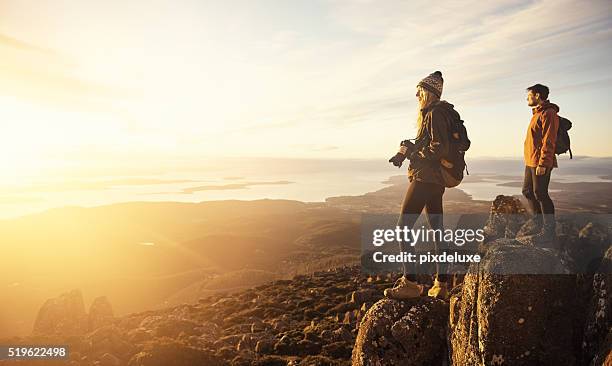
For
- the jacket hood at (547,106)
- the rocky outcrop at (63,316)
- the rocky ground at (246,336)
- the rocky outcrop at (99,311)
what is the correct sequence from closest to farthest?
the jacket hood at (547,106)
the rocky ground at (246,336)
the rocky outcrop at (63,316)
the rocky outcrop at (99,311)

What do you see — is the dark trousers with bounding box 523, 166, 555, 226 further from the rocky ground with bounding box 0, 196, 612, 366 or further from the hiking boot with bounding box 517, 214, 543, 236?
the rocky ground with bounding box 0, 196, 612, 366

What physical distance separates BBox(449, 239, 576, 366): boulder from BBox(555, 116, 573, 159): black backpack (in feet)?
12.5

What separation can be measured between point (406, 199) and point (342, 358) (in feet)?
31.6

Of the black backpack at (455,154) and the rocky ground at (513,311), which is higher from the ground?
the black backpack at (455,154)

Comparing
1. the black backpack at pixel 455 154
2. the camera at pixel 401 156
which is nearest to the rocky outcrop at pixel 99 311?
the camera at pixel 401 156

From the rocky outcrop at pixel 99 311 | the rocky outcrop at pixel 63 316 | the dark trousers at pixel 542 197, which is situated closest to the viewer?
the dark trousers at pixel 542 197

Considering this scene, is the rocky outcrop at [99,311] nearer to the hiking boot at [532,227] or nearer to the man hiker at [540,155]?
the hiking boot at [532,227]

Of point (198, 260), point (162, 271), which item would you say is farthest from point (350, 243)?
point (162, 271)

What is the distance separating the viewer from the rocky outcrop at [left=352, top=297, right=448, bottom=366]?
627 cm

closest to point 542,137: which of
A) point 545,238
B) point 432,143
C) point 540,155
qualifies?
point 540,155

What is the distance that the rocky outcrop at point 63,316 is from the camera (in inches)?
1662

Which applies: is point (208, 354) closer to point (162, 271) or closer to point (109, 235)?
point (162, 271)

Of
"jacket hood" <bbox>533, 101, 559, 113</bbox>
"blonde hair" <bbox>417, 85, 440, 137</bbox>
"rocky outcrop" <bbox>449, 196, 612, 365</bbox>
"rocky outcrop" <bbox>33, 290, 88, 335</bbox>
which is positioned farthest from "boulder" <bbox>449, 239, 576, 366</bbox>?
"rocky outcrop" <bbox>33, 290, 88, 335</bbox>

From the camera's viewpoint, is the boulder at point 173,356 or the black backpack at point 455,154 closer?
the black backpack at point 455,154
